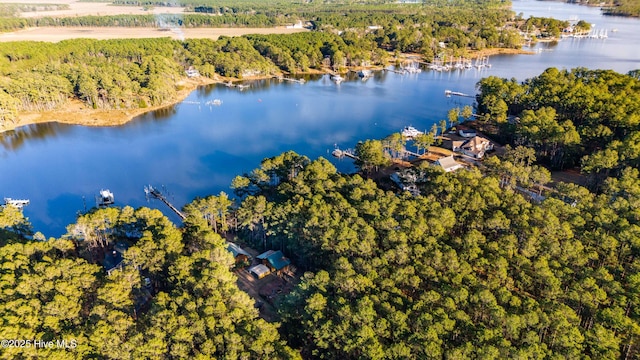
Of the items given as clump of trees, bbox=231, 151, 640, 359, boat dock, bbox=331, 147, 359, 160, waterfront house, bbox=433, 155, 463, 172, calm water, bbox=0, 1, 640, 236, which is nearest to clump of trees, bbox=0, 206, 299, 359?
clump of trees, bbox=231, 151, 640, 359

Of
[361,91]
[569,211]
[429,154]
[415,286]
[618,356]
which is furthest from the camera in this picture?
[361,91]

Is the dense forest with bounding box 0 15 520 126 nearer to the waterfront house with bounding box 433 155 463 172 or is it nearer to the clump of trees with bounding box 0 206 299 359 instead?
the clump of trees with bounding box 0 206 299 359

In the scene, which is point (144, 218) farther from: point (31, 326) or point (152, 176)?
point (152, 176)

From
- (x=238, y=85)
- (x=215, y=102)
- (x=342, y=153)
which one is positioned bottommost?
(x=342, y=153)

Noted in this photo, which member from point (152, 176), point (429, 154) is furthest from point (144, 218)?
point (429, 154)

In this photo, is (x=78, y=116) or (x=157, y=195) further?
(x=78, y=116)

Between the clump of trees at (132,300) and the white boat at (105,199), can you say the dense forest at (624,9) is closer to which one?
the white boat at (105,199)

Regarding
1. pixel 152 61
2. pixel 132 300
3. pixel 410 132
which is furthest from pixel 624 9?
pixel 132 300

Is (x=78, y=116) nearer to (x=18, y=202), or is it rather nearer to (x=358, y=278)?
(x=18, y=202)
